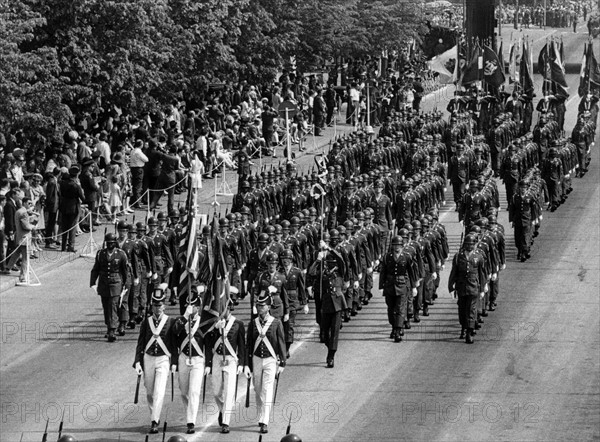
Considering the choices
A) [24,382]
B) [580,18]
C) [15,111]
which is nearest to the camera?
[24,382]

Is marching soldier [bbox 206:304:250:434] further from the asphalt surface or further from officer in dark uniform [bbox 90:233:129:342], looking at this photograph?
officer in dark uniform [bbox 90:233:129:342]

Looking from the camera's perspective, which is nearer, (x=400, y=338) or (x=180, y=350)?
(x=180, y=350)

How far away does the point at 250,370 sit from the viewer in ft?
69.9

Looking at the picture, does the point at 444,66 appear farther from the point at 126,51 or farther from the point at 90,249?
the point at 90,249

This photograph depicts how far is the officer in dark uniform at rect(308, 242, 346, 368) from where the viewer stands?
24.7 m

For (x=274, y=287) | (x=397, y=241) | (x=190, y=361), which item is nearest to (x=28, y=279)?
(x=397, y=241)

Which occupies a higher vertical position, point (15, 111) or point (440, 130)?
point (15, 111)

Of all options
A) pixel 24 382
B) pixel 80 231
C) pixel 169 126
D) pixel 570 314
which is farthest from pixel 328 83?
pixel 24 382

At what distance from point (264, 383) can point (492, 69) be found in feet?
105

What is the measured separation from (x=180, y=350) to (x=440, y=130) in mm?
24180

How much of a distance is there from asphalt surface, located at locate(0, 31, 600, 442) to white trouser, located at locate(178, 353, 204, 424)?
383mm

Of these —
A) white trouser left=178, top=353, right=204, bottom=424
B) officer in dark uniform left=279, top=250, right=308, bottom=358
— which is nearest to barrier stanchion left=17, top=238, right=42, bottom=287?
officer in dark uniform left=279, top=250, right=308, bottom=358

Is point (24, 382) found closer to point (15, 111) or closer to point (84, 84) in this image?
point (15, 111)

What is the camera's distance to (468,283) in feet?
87.3
